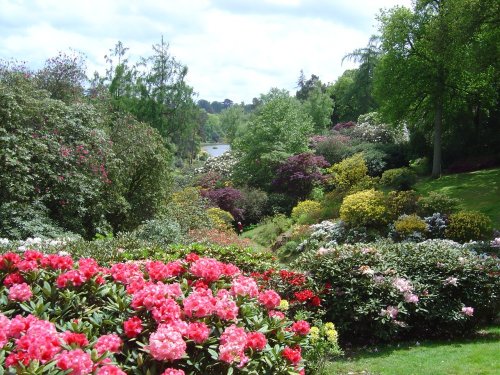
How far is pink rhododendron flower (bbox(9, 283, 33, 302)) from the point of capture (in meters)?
3.25

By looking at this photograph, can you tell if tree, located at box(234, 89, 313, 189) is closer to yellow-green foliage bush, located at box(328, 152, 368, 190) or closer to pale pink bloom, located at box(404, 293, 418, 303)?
yellow-green foliage bush, located at box(328, 152, 368, 190)

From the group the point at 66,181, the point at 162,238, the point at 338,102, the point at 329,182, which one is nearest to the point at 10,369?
the point at 162,238

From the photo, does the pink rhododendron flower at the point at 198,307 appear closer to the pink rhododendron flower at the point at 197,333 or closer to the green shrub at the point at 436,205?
the pink rhododendron flower at the point at 197,333

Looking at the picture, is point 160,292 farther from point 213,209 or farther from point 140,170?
point 213,209

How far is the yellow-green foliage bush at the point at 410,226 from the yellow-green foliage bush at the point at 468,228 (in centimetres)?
→ 56

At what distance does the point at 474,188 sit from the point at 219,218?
9.18 m

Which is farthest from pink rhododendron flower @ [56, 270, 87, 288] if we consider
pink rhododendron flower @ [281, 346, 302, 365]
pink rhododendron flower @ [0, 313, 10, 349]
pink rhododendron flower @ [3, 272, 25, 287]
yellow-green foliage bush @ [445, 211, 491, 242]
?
yellow-green foliage bush @ [445, 211, 491, 242]

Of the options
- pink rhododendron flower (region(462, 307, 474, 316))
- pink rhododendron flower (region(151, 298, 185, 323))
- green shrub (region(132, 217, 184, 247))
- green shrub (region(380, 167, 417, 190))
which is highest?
green shrub (region(380, 167, 417, 190))

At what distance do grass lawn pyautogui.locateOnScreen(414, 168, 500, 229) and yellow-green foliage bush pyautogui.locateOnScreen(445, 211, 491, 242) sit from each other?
3.19 ft

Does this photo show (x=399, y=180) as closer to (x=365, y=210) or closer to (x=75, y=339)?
(x=365, y=210)

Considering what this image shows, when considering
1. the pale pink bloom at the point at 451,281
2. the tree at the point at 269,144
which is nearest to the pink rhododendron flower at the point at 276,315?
the pale pink bloom at the point at 451,281

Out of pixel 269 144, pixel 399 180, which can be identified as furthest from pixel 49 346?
pixel 269 144

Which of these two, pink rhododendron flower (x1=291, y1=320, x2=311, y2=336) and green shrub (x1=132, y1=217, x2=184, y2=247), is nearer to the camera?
pink rhododendron flower (x1=291, y1=320, x2=311, y2=336)

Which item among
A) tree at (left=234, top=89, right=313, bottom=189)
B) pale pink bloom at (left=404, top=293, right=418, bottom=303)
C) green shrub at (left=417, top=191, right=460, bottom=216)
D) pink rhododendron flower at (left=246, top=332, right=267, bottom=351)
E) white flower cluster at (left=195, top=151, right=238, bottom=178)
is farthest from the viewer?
white flower cluster at (left=195, top=151, right=238, bottom=178)
